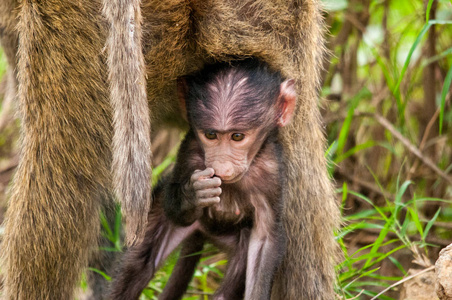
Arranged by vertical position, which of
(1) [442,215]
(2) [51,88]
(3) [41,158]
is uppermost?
(2) [51,88]

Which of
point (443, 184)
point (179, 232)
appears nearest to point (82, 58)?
point (179, 232)

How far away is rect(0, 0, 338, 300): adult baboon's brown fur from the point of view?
231 cm

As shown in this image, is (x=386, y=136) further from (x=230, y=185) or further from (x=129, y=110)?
(x=129, y=110)

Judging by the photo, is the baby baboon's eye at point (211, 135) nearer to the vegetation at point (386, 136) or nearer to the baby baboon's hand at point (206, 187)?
the baby baboon's hand at point (206, 187)

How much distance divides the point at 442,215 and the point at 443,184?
0.21 m

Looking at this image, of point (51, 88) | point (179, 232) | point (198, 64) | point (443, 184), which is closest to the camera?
point (51, 88)

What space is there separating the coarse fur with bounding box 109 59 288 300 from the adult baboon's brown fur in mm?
118

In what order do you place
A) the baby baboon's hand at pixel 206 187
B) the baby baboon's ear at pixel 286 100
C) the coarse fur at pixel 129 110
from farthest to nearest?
the baby baboon's ear at pixel 286 100 → the baby baboon's hand at pixel 206 187 → the coarse fur at pixel 129 110

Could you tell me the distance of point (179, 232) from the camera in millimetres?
2717

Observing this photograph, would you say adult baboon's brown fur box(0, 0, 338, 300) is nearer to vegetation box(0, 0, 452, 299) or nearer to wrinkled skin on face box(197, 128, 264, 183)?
wrinkled skin on face box(197, 128, 264, 183)

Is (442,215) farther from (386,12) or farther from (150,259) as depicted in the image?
(150,259)

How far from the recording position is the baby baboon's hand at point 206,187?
7.52 feet

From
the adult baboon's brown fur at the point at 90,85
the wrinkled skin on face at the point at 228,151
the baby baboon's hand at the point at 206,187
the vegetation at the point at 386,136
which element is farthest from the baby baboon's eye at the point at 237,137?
the vegetation at the point at 386,136

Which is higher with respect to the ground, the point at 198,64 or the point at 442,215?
the point at 198,64
